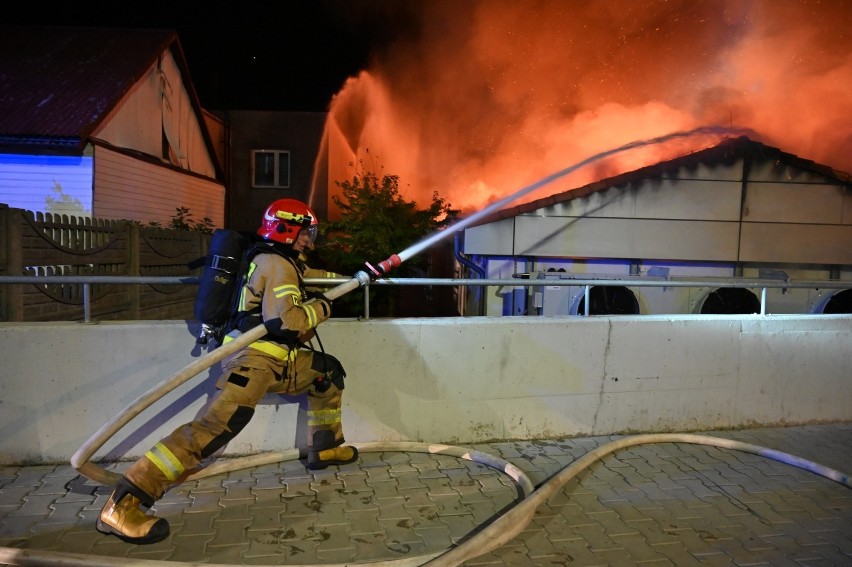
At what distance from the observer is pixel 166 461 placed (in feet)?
11.1

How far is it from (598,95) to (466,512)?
16.6m

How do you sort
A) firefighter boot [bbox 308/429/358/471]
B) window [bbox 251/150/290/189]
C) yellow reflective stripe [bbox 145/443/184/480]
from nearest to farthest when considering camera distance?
yellow reflective stripe [bbox 145/443/184/480], firefighter boot [bbox 308/429/358/471], window [bbox 251/150/290/189]

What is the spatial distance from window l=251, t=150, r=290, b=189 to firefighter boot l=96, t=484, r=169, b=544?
1818cm

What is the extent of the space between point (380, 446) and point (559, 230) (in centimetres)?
732

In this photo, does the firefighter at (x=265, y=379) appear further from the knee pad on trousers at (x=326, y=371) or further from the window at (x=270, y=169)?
the window at (x=270, y=169)

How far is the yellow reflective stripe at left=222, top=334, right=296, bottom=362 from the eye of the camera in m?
3.80

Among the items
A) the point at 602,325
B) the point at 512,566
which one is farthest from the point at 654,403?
the point at 512,566

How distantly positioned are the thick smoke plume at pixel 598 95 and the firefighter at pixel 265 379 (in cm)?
1033

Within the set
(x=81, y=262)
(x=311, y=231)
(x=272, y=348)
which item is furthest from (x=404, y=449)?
(x=81, y=262)

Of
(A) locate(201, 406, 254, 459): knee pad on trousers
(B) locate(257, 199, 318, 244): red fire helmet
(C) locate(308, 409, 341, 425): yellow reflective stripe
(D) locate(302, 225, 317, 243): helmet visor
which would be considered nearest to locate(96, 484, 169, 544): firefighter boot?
(A) locate(201, 406, 254, 459): knee pad on trousers

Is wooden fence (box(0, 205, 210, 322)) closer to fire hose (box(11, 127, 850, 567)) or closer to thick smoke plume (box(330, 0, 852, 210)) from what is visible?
fire hose (box(11, 127, 850, 567))

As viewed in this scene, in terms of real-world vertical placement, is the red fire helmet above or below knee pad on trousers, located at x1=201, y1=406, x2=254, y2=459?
above

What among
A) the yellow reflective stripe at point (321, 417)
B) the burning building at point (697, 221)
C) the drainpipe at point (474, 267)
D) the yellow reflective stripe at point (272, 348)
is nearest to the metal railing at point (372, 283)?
the yellow reflective stripe at point (272, 348)

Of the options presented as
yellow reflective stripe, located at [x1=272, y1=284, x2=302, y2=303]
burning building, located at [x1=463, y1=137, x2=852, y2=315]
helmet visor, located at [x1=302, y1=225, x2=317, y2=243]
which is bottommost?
yellow reflective stripe, located at [x1=272, y1=284, x2=302, y2=303]
